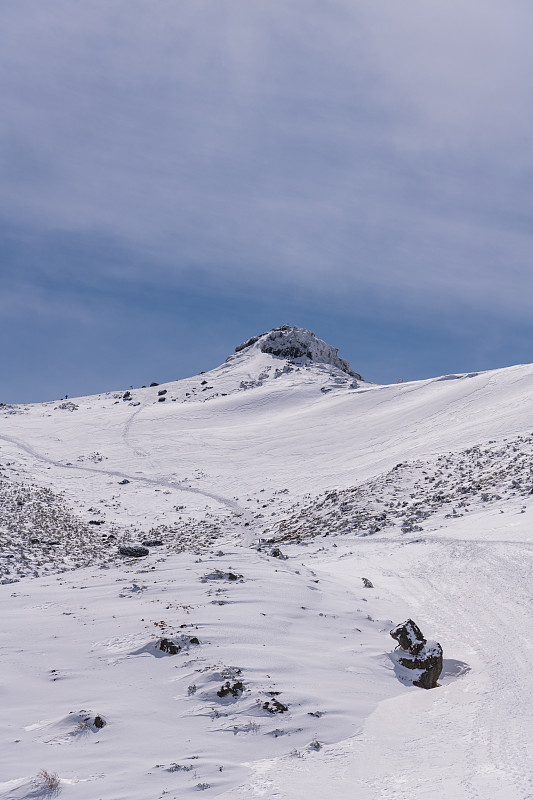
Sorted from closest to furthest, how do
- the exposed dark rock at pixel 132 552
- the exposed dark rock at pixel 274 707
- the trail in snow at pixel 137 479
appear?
1. the exposed dark rock at pixel 274 707
2. the exposed dark rock at pixel 132 552
3. the trail in snow at pixel 137 479

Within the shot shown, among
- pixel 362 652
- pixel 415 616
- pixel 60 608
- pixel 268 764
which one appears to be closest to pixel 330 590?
pixel 415 616

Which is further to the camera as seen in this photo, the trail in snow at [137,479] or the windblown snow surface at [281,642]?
the trail in snow at [137,479]

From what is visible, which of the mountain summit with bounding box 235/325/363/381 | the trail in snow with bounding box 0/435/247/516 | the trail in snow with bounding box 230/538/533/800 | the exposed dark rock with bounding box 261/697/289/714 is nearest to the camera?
the trail in snow with bounding box 230/538/533/800

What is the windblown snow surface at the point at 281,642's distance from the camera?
20.3 ft

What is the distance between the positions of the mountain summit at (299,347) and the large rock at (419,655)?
9146 cm

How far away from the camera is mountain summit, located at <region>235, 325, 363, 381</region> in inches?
4075

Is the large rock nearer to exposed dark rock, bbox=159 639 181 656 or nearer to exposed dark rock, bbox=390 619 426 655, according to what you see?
exposed dark rock, bbox=390 619 426 655

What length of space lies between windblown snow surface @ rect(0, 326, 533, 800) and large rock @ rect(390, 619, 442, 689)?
0.67 feet

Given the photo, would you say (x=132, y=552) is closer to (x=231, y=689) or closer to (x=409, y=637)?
(x=409, y=637)

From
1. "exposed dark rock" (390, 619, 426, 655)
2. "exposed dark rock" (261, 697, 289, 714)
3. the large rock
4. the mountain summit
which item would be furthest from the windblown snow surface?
the mountain summit

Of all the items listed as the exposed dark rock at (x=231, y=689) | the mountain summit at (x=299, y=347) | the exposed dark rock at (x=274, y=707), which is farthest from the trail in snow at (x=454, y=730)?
the mountain summit at (x=299, y=347)

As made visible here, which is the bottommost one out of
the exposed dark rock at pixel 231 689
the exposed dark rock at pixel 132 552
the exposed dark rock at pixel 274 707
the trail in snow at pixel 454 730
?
the trail in snow at pixel 454 730

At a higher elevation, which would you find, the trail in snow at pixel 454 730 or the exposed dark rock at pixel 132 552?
the exposed dark rock at pixel 132 552

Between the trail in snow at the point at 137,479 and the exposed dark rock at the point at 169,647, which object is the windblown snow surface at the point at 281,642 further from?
the trail in snow at the point at 137,479
